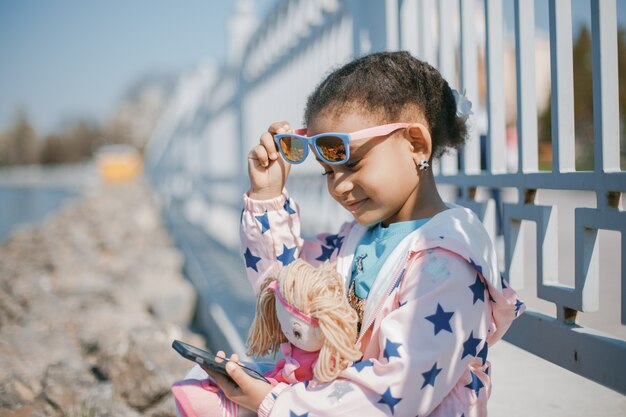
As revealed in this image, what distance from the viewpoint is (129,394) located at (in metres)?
2.78

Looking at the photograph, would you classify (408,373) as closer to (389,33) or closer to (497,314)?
(497,314)

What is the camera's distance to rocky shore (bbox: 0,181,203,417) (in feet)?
8.99

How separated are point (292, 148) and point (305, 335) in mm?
577

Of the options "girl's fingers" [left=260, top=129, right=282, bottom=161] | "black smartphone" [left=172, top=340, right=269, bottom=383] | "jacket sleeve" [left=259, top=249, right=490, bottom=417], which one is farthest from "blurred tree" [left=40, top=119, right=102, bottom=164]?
"jacket sleeve" [left=259, top=249, right=490, bottom=417]

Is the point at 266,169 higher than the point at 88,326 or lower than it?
higher

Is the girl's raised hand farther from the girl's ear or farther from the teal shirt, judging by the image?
the girl's ear

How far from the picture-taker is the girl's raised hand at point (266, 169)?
6.31 feet

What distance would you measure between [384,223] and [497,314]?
418 mm

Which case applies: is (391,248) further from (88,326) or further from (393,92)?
(88,326)

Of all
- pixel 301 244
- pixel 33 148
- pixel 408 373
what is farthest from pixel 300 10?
pixel 33 148

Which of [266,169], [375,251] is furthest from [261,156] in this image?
[375,251]

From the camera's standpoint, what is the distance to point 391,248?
5.49 ft

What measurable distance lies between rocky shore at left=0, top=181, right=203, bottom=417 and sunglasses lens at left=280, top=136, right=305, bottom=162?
4.50 ft

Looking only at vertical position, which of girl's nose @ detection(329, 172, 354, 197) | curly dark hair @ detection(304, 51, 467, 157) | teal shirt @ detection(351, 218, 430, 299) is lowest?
teal shirt @ detection(351, 218, 430, 299)
